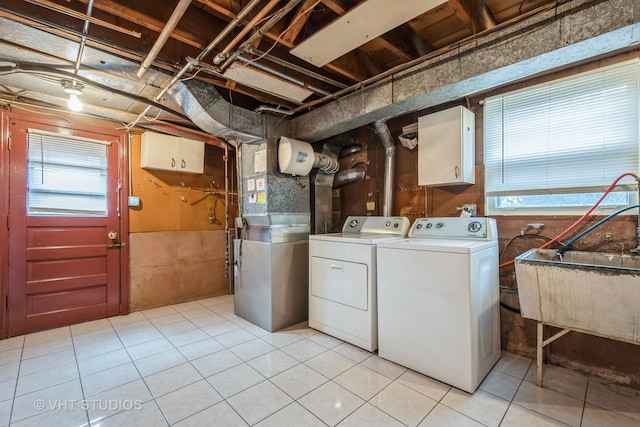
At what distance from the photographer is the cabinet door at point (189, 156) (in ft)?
12.9

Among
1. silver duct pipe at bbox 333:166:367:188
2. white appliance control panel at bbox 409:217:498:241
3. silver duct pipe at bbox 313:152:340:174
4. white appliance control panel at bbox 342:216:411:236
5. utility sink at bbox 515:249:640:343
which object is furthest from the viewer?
silver duct pipe at bbox 333:166:367:188

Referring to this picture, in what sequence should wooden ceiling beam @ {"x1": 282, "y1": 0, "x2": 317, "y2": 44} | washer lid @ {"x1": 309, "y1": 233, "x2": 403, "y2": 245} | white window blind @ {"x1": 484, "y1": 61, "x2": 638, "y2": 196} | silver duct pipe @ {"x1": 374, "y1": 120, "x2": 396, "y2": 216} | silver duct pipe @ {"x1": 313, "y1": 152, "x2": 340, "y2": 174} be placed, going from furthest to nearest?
silver duct pipe @ {"x1": 313, "y1": 152, "x2": 340, "y2": 174} < silver duct pipe @ {"x1": 374, "y1": 120, "x2": 396, "y2": 216} < washer lid @ {"x1": 309, "y1": 233, "x2": 403, "y2": 245} < white window blind @ {"x1": 484, "y1": 61, "x2": 638, "y2": 196} < wooden ceiling beam @ {"x1": 282, "y1": 0, "x2": 317, "y2": 44}

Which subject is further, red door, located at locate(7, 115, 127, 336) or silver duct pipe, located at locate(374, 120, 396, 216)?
silver duct pipe, located at locate(374, 120, 396, 216)

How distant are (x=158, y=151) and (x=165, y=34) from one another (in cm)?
222

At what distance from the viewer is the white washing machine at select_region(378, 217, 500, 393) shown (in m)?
1.98

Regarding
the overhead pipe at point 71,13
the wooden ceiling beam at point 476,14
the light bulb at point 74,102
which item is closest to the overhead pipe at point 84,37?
the overhead pipe at point 71,13

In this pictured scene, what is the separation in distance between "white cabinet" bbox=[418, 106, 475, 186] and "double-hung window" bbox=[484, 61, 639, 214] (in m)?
0.21

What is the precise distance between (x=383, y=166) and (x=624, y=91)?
6.69 ft

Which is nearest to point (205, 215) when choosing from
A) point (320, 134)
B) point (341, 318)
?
point (320, 134)

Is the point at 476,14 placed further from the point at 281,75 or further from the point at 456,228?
Result: the point at 456,228

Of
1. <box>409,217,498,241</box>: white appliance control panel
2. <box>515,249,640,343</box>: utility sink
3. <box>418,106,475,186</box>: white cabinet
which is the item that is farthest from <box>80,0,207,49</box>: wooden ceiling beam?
<box>515,249,640,343</box>: utility sink

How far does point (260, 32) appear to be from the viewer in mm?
1889

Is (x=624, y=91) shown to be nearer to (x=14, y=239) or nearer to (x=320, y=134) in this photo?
(x=320, y=134)

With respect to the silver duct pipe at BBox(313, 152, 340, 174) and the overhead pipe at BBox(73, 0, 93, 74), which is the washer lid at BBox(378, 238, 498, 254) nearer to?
the silver duct pipe at BBox(313, 152, 340, 174)
